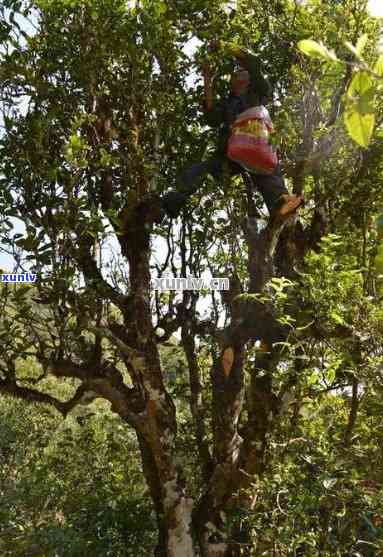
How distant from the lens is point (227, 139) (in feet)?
18.6

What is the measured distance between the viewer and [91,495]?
7.41 m

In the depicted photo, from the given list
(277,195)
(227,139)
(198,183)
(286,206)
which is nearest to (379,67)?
(286,206)

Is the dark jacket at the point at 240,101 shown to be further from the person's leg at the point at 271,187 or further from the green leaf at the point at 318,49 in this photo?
the green leaf at the point at 318,49

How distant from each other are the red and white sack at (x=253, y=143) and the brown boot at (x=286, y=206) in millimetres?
400

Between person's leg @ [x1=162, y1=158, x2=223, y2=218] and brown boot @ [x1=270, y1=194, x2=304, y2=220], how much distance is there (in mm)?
864

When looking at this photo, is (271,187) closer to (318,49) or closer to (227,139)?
(227,139)

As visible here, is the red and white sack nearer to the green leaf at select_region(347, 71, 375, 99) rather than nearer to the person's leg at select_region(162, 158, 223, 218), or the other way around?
the person's leg at select_region(162, 158, 223, 218)

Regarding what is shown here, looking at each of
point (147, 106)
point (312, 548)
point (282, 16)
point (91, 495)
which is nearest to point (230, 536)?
point (312, 548)

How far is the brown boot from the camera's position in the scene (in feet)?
16.6

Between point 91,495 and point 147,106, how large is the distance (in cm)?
531

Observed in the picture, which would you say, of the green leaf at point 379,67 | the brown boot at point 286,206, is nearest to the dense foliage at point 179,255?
the brown boot at point 286,206

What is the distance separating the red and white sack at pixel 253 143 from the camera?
5.17 meters

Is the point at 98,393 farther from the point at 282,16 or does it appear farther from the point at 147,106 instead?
the point at 282,16

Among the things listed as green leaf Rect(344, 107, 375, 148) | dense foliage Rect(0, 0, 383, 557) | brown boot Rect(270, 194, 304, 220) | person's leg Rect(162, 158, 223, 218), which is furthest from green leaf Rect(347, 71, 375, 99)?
person's leg Rect(162, 158, 223, 218)
